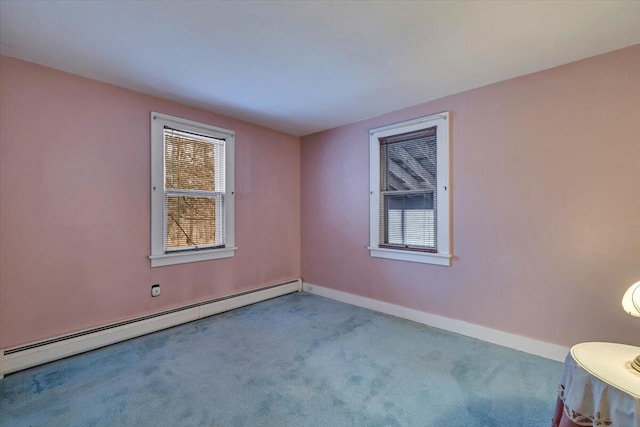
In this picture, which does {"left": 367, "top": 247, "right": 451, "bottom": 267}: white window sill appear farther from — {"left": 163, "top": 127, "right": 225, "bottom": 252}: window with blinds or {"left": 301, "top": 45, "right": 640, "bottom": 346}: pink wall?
{"left": 163, "top": 127, "right": 225, "bottom": 252}: window with blinds

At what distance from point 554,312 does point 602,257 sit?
0.55m

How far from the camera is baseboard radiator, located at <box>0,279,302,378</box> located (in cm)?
218

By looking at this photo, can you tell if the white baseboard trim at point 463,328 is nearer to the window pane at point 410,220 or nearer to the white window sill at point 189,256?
the window pane at point 410,220

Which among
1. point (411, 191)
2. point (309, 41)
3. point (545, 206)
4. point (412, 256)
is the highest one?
point (309, 41)

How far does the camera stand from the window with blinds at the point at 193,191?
3051mm

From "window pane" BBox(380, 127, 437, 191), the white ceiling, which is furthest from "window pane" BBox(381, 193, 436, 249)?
the white ceiling

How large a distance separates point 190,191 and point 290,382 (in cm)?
220

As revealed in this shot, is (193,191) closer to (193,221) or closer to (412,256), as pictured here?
(193,221)

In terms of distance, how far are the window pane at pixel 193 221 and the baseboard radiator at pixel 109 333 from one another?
70 centimetres

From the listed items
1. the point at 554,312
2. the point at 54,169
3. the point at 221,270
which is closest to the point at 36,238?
the point at 54,169

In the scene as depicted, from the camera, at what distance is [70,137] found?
95.4 inches

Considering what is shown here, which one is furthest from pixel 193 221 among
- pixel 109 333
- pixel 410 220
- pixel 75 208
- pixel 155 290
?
pixel 410 220

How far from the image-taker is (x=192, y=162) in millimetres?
3225

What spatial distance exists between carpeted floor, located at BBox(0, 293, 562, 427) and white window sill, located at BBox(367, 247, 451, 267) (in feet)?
2.29
